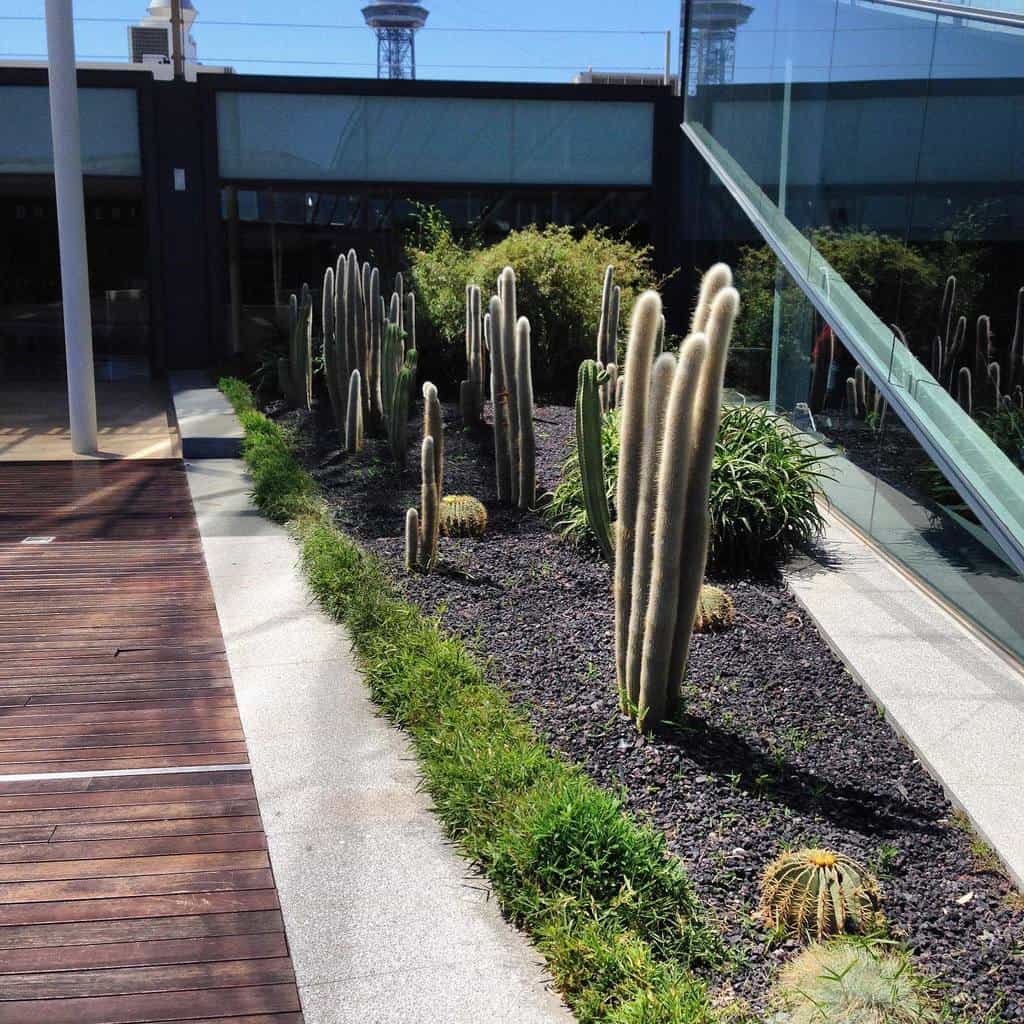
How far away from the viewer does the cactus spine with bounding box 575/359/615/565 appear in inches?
226

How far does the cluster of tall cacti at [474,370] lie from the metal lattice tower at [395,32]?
586cm

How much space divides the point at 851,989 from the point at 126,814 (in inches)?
99.8

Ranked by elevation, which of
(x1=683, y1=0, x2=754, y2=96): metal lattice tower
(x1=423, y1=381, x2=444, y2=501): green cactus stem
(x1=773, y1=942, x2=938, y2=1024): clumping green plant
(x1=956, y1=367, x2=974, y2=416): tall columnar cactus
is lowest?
(x1=773, y1=942, x2=938, y2=1024): clumping green plant

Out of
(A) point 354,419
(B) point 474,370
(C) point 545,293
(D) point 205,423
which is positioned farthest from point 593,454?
(C) point 545,293

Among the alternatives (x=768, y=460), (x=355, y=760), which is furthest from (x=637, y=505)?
(x=768, y=460)

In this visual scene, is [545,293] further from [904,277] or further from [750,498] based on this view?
[750,498]

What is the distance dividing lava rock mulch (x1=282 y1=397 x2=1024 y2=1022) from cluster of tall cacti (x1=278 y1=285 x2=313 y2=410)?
5.23 meters

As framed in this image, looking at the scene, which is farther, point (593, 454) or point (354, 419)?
point (354, 419)

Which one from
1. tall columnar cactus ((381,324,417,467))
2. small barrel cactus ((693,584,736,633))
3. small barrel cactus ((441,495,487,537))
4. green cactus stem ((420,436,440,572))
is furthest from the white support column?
small barrel cactus ((693,584,736,633))

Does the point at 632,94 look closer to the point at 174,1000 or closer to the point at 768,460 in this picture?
the point at 768,460

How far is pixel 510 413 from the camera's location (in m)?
7.73

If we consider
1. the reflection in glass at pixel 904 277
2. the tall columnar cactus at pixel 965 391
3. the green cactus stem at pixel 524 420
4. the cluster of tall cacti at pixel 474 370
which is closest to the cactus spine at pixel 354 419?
the cluster of tall cacti at pixel 474 370

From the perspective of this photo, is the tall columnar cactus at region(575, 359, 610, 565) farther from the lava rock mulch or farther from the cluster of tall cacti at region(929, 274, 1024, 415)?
the cluster of tall cacti at region(929, 274, 1024, 415)

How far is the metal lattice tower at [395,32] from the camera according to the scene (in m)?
15.2
